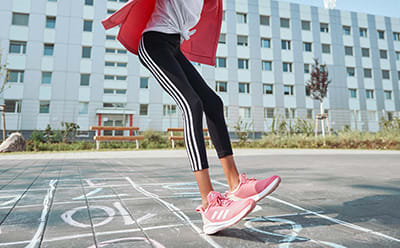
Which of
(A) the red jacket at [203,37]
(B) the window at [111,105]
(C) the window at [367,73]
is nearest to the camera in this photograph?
(A) the red jacket at [203,37]

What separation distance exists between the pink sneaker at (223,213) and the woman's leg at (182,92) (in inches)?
2.9

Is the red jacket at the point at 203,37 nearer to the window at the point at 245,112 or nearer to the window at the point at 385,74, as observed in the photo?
the window at the point at 245,112

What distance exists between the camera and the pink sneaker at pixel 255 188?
1.34 metres

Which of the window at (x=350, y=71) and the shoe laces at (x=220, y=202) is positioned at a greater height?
→ the window at (x=350, y=71)

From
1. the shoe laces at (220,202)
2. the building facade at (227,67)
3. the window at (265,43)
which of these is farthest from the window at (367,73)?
the shoe laces at (220,202)

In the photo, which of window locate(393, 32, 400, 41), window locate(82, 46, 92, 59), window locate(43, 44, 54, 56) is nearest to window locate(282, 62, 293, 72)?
window locate(393, 32, 400, 41)

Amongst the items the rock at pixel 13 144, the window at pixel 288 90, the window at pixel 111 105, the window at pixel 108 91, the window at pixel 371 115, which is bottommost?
the rock at pixel 13 144

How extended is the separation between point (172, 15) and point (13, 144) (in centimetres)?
924

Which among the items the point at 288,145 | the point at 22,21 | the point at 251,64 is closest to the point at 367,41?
the point at 251,64

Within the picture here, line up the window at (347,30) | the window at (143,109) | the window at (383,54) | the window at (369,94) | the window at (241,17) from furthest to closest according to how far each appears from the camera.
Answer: the window at (383,54), the window at (347,30), the window at (369,94), the window at (241,17), the window at (143,109)

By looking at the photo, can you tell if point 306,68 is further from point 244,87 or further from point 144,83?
point 144,83

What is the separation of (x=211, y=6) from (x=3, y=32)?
22.7m

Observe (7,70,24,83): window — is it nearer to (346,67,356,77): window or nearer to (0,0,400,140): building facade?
(0,0,400,140): building facade

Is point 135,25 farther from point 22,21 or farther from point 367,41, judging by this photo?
point 367,41
